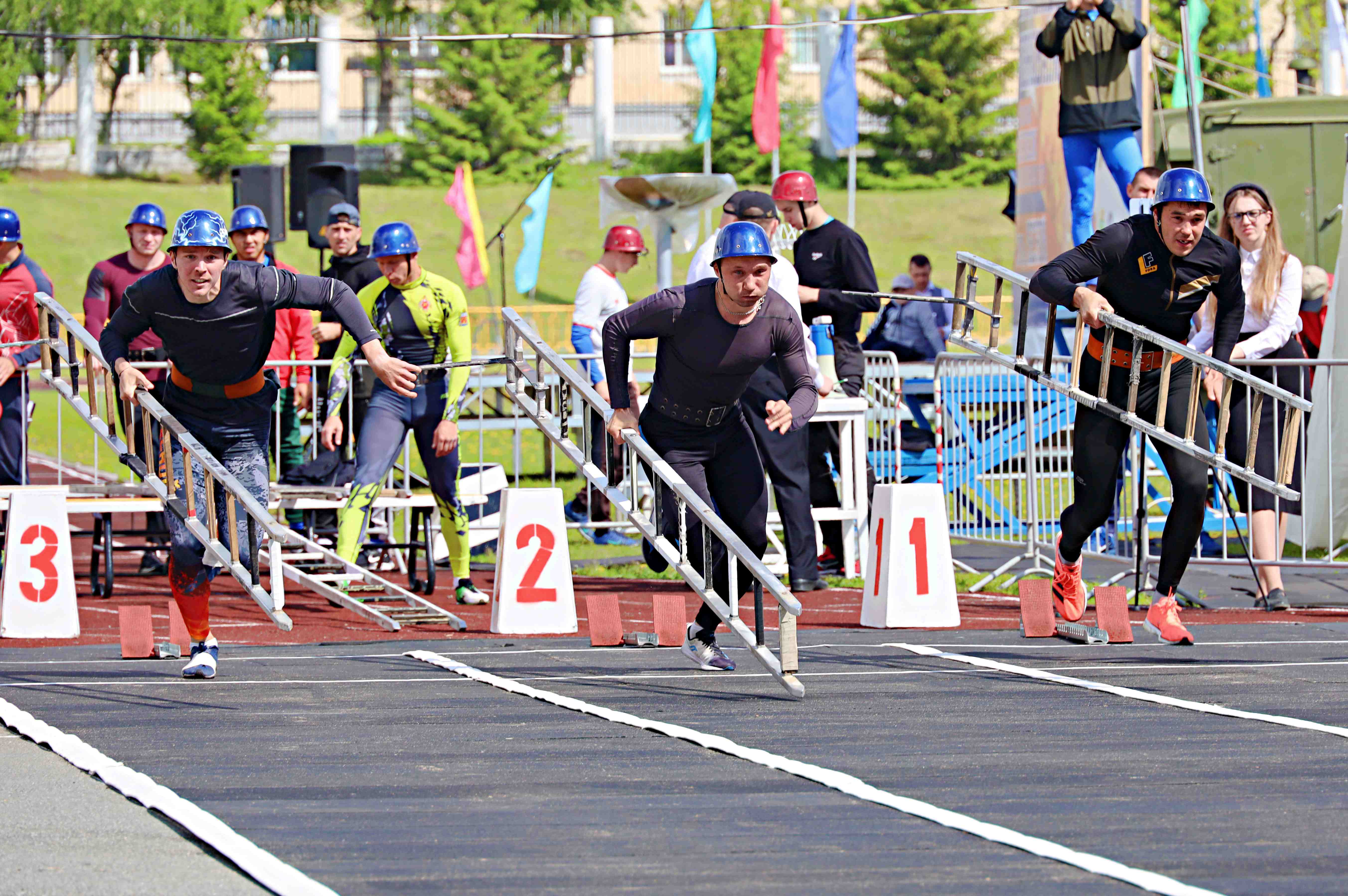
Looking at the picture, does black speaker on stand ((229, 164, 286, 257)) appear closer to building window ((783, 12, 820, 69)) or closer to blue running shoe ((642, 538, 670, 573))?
blue running shoe ((642, 538, 670, 573))

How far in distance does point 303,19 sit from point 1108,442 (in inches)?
2242

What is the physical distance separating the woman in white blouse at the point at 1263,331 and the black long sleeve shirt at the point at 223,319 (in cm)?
520

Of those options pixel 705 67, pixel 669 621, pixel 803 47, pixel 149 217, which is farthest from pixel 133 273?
pixel 803 47

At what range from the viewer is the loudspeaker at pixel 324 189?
60.2ft

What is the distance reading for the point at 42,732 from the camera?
21.7 ft

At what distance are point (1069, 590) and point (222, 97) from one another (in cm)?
5040

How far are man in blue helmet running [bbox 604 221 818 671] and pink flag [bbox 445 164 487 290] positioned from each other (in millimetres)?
22457

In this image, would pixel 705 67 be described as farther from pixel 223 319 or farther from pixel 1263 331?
pixel 223 319

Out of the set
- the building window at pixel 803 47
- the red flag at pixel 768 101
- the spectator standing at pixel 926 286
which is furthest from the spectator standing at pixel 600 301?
the building window at pixel 803 47

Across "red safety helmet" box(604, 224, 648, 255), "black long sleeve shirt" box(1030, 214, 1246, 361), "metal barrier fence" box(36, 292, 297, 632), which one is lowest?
"metal barrier fence" box(36, 292, 297, 632)

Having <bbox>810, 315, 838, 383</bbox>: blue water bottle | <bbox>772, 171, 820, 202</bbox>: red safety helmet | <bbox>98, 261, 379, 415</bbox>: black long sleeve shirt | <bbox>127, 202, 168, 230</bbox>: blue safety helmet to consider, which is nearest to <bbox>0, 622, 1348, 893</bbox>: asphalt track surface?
<bbox>98, 261, 379, 415</bbox>: black long sleeve shirt

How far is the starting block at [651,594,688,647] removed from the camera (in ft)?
31.0

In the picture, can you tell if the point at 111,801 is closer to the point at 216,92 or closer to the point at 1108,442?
the point at 1108,442

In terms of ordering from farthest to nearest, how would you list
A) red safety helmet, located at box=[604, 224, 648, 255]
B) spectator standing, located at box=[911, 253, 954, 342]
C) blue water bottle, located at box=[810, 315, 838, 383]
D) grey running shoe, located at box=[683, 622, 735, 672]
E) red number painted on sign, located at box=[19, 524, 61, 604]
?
spectator standing, located at box=[911, 253, 954, 342], red safety helmet, located at box=[604, 224, 648, 255], blue water bottle, located at box=[810, 315, 838, 383], red number painted on sign, located at box=[19, 524, 61, 604], grey running shoe, located at box=[683, 622, 735, 672]
